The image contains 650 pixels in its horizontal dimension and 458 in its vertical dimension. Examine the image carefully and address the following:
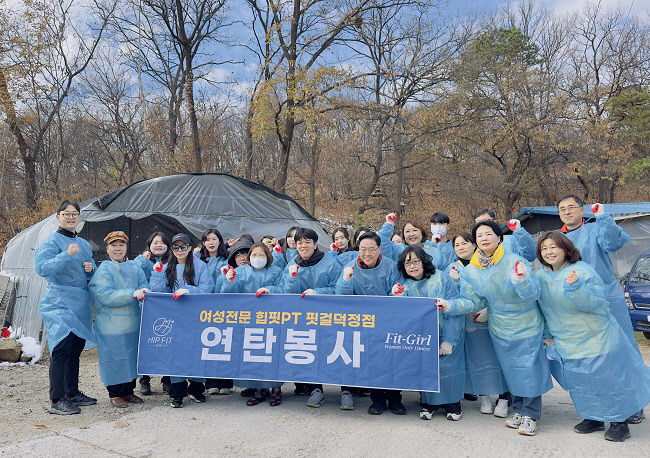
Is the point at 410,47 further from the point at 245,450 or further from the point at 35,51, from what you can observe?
the point at 245,450

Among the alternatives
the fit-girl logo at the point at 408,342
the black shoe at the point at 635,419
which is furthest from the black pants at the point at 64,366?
the black shoe at the point at 635,419

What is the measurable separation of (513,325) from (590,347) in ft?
1.87

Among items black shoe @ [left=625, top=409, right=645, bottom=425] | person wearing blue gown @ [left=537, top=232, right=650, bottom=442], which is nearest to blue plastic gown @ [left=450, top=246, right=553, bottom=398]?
person wearing blue gown @ [left=537, top=232, right=650, bottom=442]

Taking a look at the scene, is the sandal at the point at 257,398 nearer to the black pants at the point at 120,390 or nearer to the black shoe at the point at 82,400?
the black pants at the point at 120,390

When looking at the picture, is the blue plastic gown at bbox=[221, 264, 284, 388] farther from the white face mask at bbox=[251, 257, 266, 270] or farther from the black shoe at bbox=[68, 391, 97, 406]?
the black shoe at bbox=[68, 391, 97, 406]

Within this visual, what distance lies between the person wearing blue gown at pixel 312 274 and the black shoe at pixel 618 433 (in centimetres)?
212

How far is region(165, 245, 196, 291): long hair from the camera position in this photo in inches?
204

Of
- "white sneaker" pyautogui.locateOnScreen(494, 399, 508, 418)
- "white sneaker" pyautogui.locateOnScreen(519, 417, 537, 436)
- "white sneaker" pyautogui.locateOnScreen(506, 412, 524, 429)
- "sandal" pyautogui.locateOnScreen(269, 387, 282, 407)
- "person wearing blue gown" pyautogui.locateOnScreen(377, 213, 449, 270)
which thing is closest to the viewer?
"white sneaker" pyautogui.locateOnScreen(519, 417, 537, 436)

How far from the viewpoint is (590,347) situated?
3953 mm

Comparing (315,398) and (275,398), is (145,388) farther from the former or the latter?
(315,398)

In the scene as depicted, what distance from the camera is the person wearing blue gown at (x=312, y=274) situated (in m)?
4.91

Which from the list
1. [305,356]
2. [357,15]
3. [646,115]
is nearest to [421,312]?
[305,356]

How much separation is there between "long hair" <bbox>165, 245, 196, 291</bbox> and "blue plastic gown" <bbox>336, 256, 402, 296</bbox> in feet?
5.11

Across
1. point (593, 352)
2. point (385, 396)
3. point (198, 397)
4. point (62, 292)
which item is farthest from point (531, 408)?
point (62, 292)
